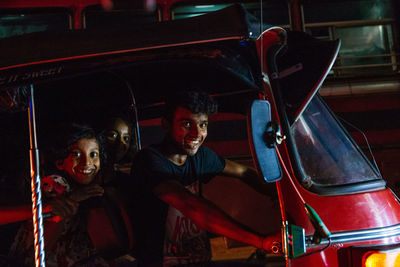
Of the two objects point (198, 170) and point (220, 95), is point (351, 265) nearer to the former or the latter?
point (198, 170)

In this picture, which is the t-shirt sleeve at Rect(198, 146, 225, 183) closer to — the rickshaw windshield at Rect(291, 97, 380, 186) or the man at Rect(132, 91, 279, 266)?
the man at Rect(132, 91, 279, 266)

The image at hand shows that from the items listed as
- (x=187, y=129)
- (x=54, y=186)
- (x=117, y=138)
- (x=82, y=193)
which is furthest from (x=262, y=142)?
(x=117, y=138)

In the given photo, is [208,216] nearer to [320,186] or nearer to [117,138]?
[320,186]

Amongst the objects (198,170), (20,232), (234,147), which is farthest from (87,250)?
(234,147)

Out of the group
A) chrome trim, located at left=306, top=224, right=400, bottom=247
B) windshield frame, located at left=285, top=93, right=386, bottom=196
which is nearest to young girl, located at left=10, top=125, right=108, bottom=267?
windshield frame, located at left=285, top=93, right=386, bottom=196

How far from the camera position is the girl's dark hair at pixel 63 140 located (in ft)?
7.81

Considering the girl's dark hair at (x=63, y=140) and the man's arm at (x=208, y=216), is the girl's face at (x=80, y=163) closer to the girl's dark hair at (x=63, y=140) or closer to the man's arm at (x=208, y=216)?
the girl's dark hair at (x=63, y=140)

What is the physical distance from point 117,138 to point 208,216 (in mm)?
1770

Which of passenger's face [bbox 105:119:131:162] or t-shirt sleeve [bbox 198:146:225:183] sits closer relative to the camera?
t-shirt sleeve [bbox 198:146:225:183]

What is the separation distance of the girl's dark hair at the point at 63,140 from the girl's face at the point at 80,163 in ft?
0.09

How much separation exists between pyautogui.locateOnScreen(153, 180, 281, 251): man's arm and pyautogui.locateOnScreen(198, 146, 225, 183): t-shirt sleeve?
61 cm

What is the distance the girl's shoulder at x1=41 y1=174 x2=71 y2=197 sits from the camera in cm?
226

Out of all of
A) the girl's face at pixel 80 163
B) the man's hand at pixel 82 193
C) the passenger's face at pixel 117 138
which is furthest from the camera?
the passenger's face at pixel 117 138

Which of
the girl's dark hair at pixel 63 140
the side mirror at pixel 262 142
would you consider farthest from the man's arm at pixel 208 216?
the girl's dark hair at pixel 63 140
